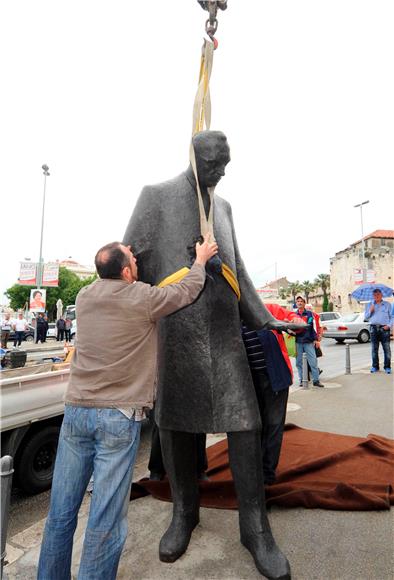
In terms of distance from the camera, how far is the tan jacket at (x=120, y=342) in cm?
175

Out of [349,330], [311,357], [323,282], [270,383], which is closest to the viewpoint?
[270,383]

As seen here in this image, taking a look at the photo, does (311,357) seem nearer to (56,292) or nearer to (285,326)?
(285,326)

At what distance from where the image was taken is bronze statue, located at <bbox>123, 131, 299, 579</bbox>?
2018 millimetres

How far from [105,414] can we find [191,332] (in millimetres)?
604

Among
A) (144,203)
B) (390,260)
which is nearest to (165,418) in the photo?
(144,203)

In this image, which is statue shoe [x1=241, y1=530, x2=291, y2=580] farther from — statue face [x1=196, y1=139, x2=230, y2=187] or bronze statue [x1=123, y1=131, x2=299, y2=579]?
statue face [x1=196, y1=139, x2=230, y2=187]

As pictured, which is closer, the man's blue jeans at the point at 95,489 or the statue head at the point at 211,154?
the man's blue jeans at the point at 95,489

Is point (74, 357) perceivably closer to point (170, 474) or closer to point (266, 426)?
point (170, 474)

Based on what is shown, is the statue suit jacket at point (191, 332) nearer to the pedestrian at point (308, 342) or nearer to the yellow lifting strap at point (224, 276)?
the yellow lifting strap at point (224, 276)

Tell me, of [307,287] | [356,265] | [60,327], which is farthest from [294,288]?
[60,327]

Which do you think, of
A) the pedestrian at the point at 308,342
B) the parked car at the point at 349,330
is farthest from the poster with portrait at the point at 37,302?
the pedestrian at the point at 308,342

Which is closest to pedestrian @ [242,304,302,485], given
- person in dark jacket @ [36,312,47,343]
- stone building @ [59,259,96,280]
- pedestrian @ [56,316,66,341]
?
person in dark jacket @ [36,312,47,343]

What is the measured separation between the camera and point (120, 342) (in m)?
1.77

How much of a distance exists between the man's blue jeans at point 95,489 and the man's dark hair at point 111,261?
63 centimetres
